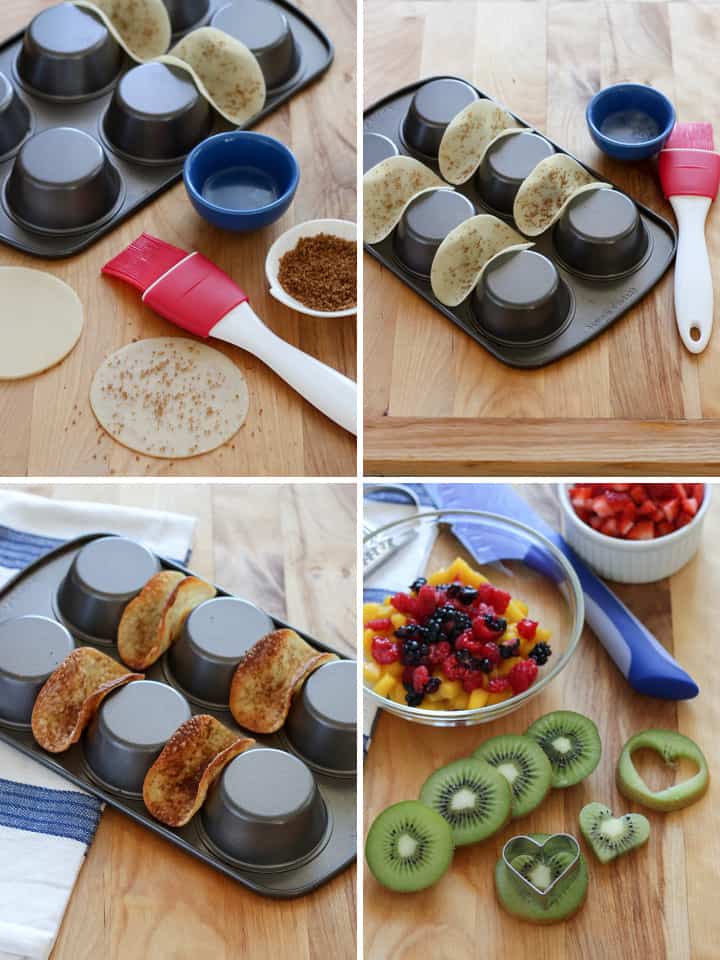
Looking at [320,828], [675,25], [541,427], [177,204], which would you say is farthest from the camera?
[675,25]

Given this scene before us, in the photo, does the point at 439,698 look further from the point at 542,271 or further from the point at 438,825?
the point at 542,271

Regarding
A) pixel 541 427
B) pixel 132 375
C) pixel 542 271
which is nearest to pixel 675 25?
pixel 542 271

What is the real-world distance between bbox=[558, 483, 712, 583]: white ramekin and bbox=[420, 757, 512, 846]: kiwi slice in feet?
0.90

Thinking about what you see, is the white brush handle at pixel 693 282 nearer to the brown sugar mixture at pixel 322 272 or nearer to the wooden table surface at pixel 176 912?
the brown sugar mixture at pixel 322 272

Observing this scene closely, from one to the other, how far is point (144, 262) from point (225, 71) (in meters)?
0.28

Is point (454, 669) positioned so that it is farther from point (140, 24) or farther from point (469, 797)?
point (140, 24)

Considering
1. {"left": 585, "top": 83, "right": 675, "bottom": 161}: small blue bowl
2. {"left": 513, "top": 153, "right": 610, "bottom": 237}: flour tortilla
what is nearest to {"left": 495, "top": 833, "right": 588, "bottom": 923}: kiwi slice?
{"left": 513, "top": 153, "right": 610, "bottom": 237}: flour tortilla

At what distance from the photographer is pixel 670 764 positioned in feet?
3.59

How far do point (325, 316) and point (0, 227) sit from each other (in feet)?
1.18

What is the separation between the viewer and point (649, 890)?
100 centimetres

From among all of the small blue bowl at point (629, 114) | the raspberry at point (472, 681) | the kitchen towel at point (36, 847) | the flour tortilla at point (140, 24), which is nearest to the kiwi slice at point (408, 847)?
the raspberry at point (472, 681)

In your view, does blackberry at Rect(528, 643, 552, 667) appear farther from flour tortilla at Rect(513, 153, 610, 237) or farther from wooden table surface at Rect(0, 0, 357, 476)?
flour tortilla at Rect(513, 153, 610, 237)

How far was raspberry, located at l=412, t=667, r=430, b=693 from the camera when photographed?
108 cm

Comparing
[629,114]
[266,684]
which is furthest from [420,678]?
[629,114]
